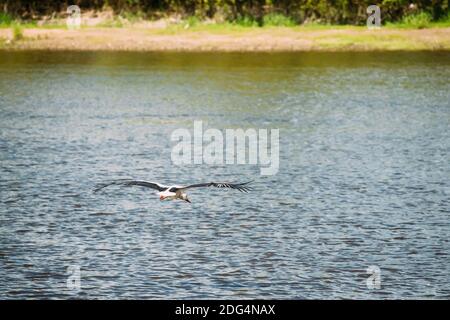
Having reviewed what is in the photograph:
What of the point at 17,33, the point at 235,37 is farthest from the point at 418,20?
the point at 17,33

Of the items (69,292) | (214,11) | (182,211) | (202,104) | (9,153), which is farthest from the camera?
(214,11)

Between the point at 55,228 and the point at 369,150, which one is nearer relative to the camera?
the point at 55,228

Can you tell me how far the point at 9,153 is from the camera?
42250 mm

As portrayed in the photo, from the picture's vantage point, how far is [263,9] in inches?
3191

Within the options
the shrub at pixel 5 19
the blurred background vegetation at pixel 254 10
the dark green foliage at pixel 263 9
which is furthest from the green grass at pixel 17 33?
the dark green foliage at pixel 263 9

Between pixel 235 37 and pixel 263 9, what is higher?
pixel 263 9

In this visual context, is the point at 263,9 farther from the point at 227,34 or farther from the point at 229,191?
the point at 229,191

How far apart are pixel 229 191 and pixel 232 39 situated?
3890 centimetres

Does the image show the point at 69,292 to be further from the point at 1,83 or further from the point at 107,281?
the point at 1,83

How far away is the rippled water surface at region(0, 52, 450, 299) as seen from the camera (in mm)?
27031

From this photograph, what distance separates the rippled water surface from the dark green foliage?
1240 centimetres

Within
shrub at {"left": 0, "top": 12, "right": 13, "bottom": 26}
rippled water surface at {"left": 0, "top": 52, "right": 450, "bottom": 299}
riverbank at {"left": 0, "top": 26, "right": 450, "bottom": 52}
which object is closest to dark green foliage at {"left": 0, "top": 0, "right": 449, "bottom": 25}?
shrub at {"left": 0, "top": 12, "right": 13, "bottom": 26}

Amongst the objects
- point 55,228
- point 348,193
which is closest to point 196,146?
point 348,193

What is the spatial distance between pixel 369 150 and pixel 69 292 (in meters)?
19.9
